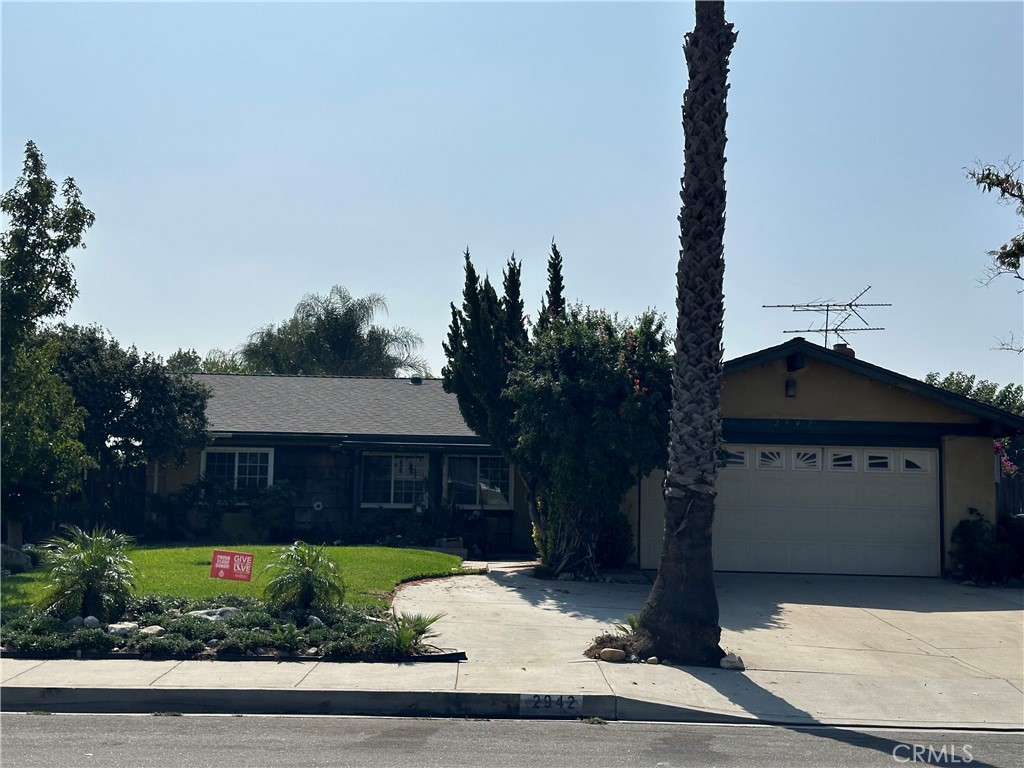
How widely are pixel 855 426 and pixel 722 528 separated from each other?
3012mm

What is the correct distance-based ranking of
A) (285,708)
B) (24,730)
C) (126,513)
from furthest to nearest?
1. (126,513)
2. (285,708)
3. (24,730)

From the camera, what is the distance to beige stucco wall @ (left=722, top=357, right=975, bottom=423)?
59.5ft

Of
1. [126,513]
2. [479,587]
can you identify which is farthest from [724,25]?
[126,513]

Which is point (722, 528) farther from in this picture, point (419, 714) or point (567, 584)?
point (419, 714)

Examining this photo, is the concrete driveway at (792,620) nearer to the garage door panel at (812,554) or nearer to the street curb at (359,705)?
the garage door panel at (812,554)

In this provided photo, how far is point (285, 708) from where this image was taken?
8695 millimetres

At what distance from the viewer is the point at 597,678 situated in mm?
9727

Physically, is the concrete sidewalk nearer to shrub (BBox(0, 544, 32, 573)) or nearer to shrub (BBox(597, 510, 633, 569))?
shrub (BBox(597, 510, 633, 569))

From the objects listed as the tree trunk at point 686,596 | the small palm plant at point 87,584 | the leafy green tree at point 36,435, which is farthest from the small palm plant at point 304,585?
the leafy green tree at point 36,435

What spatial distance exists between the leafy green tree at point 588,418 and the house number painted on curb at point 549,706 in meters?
7.01

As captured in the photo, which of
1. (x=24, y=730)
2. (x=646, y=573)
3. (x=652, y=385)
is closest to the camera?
(x=24, y=730)

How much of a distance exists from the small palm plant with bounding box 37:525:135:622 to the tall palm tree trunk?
230 inches

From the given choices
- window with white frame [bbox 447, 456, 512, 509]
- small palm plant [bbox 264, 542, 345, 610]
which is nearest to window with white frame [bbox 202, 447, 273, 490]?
window with white frame [bbox 447, 456, 512, 509]

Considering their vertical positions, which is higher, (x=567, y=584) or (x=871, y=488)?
(x=871, y=488)
